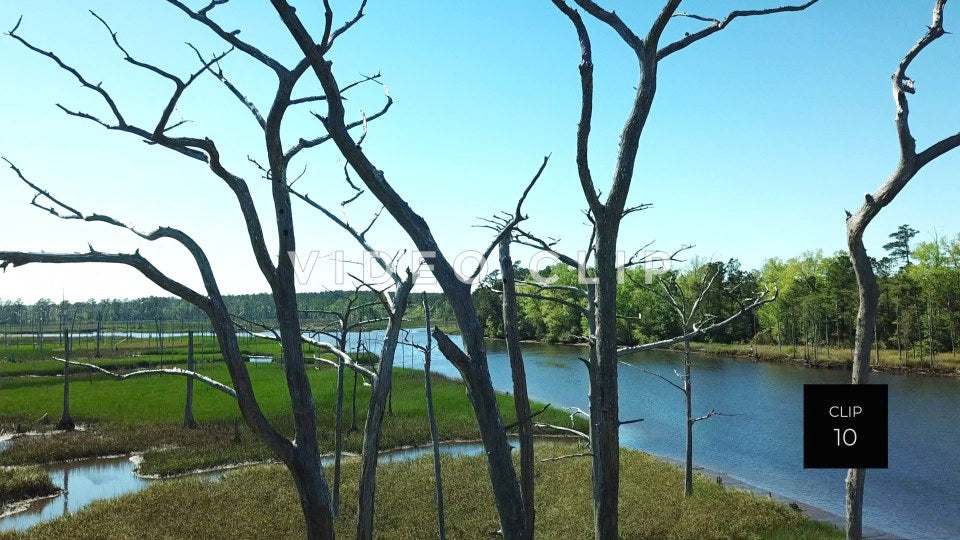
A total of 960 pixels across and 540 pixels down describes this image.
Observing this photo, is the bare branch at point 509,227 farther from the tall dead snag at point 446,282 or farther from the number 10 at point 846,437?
the number 10 at point 846,437

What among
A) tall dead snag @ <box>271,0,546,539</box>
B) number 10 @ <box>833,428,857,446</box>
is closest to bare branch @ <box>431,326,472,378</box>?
tall dead snag @ <box>271,0,546,539</box>

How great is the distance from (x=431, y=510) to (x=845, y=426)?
11120mm

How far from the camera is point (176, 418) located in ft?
88.8

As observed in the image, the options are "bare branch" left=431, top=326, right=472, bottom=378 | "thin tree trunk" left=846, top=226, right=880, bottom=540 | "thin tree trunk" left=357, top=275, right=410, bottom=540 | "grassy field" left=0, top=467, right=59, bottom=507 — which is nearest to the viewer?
"bare branch" left=431, top=326, right=472, bottom=378

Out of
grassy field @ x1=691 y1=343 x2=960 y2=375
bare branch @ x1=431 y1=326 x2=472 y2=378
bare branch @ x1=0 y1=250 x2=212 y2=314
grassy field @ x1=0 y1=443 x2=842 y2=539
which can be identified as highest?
bare branch @ x1=0 y1=250 x2=212 y2=314

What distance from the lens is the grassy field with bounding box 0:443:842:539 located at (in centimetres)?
1244

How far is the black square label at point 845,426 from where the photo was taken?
416 cm

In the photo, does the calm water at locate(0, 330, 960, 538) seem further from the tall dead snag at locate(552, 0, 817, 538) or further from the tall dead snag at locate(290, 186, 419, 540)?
the tall dead snag at locate(552, 0, 817, 538)

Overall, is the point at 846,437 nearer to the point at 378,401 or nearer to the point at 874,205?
the point at 874,205

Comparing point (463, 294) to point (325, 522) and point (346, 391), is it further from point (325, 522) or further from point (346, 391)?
point (346, 391)

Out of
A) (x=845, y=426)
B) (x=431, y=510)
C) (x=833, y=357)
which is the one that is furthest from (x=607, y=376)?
(x=833, y=357)

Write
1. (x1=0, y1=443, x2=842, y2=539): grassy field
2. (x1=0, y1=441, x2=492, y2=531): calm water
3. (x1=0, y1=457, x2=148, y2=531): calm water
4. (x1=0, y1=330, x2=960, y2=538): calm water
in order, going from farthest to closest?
(x1=0, y1=330, x2=960, y2=538): calm water, (x1=0, y1=441, x2=492, y2=531): calm water, (x1=0, y1=457, x2=148, y2=531): calm water, (x1=0, y1=443, x2=842, y2=539): grassy field

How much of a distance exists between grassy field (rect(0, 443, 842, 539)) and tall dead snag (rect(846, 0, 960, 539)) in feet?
24.7

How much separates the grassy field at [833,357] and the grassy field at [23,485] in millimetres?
41680
